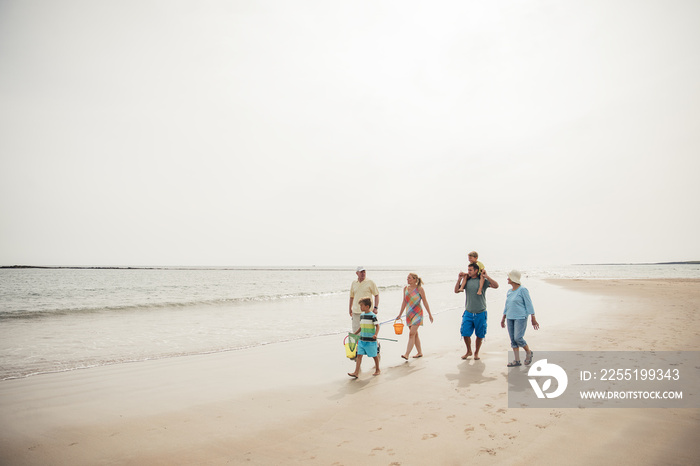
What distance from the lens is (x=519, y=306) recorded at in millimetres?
7117

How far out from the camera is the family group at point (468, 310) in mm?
7078

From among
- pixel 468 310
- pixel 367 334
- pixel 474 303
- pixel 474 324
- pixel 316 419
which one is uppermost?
pixel 474 303

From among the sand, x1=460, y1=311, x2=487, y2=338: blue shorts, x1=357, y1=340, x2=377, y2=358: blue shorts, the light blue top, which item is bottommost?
the sand

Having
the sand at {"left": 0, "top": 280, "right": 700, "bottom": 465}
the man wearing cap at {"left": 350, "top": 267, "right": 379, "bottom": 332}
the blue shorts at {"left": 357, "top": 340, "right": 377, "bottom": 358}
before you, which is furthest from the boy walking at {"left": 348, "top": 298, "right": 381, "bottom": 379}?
the sand at {"left": 0, "top": 280, "right": 700, "bottom": 465}

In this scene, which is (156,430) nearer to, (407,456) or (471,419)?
(407,456)

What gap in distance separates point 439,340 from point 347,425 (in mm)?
6791

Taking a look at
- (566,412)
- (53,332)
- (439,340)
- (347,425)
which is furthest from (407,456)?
(53,332)

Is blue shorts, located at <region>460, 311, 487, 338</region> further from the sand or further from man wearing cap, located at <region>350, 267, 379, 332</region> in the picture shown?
man wearing cap, located at <region>350, 267, 379, 332</region>

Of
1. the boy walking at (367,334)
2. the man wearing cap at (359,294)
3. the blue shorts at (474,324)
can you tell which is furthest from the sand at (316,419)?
the man wearing cap at (359,294)

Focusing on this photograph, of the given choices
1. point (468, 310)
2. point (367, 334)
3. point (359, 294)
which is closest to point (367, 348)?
point (367, 334)

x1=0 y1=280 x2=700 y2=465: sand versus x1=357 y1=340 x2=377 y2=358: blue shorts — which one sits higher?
x1=357 y1=340 x2=377 y2=358: blue shorts

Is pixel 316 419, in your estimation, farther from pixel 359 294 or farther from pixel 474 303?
pixel 474 303

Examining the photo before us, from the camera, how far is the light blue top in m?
7.07

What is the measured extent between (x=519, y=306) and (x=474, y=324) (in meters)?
1.12
